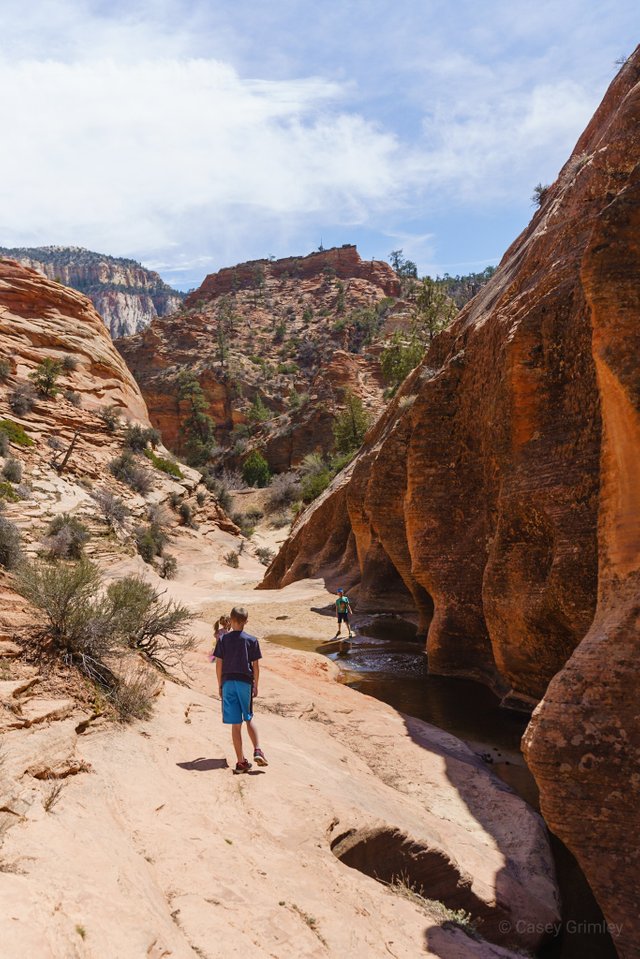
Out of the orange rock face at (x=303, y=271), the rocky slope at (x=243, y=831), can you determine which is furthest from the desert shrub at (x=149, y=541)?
the orange rock face at (x=303, y=271)

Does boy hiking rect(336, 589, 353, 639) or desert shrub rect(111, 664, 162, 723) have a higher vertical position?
desert shrub rect(111, 664, 162, 723)

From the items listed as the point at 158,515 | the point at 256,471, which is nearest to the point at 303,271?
the point at 256,471

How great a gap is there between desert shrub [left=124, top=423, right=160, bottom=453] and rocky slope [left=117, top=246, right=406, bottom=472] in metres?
24.1

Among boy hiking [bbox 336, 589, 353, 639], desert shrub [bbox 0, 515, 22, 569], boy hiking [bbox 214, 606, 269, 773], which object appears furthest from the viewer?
boy hiking [bbox 336, 589, 353, 639]

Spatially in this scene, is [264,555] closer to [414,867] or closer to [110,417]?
[110,417]

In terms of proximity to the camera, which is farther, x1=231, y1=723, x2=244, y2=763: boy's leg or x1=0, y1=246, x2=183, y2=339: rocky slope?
x1=0, y1=246, x2=183, y2=339: rocky slope

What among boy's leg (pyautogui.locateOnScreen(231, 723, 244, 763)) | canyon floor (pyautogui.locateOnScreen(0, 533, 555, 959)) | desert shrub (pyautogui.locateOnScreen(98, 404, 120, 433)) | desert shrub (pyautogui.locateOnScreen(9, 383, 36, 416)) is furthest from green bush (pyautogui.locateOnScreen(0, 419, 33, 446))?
boy's leg (pyautogui.locateOnScreen(231, 723, 244, 763))

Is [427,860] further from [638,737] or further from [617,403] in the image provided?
[617,403]

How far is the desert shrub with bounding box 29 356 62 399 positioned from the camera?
30.0 m

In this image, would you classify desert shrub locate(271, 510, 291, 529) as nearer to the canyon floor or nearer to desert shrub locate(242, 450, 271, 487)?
desert shrub locate(242, 450, 271, 487)

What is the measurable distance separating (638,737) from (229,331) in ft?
270

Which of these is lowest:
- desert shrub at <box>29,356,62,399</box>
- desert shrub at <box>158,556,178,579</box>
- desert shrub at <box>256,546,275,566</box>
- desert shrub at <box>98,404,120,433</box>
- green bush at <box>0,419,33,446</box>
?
desert shrub at <box>256,546,275,566</box>

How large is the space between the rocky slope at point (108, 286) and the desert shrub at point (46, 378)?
147 meters

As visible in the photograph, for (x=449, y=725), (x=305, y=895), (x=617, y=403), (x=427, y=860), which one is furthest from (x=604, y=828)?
(x=449, y=725)
